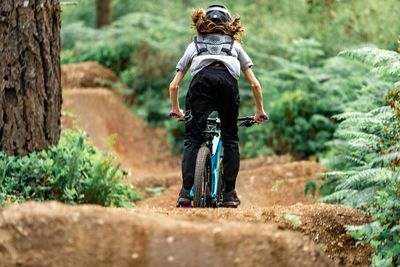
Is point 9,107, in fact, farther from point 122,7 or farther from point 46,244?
point 122,7

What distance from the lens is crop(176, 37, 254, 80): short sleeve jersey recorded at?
760 centimetres

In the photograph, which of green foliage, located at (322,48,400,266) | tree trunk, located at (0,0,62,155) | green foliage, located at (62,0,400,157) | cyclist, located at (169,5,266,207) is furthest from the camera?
green foliage, located at (62,0,400,157)

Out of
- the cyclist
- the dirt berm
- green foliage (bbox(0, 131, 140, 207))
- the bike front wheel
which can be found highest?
the cyclist

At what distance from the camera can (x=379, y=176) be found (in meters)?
6.16

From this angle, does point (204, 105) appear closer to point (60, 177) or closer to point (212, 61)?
point (212, 61)

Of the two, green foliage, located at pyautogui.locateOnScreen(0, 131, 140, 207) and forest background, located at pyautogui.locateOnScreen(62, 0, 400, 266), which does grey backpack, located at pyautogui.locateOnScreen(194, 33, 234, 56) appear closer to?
forest background, located at pyautogui.locateOnScreen(62, 0, 400, 266)

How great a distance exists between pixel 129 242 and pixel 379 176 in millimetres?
2334

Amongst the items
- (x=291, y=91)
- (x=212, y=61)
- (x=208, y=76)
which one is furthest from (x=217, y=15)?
(x=291, y=91)

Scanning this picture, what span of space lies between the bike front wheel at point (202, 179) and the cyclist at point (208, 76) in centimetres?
10

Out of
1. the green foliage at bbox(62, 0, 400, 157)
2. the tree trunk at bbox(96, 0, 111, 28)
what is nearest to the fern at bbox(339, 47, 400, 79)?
the green foliage at bbox(62, 0, 400, 157)

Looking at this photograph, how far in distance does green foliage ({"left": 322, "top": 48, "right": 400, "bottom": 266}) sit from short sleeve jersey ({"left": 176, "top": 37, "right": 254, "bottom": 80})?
49.0 inches

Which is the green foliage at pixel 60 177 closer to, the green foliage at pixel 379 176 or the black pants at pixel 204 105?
the black pants at pixel 204 105

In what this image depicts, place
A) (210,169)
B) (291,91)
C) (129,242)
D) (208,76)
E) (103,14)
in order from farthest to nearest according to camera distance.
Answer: (103,14), (291,91), (210,169), (208,76), (129,242)

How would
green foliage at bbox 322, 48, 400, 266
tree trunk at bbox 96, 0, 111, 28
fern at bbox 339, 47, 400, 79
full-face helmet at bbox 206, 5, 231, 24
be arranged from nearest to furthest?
green foliage at bbox 322, 48, 400, 266, fern at bbox 339, 47, 400, 79, full-face helmet at bbox 206, 5, 231, 24, tree trunk at bbox 96, 0, 111, 28
